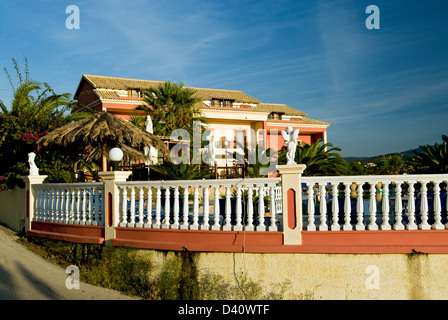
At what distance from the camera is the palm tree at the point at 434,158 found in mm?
16719

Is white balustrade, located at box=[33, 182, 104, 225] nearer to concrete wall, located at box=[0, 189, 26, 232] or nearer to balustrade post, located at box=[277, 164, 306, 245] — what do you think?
concrete wall, located at box=[0, 189, 26, 232]

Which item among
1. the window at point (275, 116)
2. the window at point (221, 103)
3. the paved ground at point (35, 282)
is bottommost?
the paved ground at point (35, 282)

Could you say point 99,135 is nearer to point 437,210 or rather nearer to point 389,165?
point 437,210

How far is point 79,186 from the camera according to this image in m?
7.94

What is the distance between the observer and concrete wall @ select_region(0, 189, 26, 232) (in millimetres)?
10430

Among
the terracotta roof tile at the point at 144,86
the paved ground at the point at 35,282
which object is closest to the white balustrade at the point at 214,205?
the paved ground at the point at 35,282

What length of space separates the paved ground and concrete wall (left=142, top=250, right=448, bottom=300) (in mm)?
2268

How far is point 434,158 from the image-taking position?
16844 millimetres

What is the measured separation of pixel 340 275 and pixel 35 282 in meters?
5.29

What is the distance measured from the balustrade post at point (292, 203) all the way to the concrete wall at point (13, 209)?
7.52 m

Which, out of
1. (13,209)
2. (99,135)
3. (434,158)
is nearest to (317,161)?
(434,158)

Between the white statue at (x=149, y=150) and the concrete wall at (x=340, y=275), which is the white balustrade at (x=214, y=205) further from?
the white statue at (x=149, y=150)
